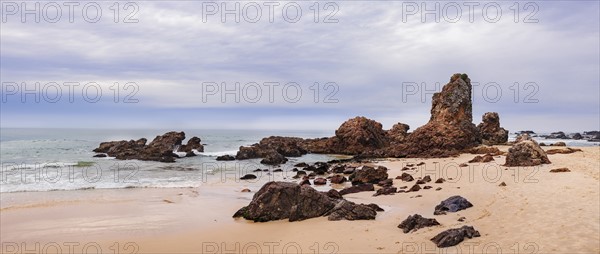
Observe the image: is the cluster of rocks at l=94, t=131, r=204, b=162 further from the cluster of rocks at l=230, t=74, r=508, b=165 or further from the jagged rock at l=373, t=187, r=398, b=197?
the jagged rock at l=373, t=187, r=398, b=197

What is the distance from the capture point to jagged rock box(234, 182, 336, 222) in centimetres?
1322

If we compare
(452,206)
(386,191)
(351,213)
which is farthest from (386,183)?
(351,213)

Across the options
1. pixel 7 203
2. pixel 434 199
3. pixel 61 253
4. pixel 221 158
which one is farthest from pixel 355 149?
pixel 61 253

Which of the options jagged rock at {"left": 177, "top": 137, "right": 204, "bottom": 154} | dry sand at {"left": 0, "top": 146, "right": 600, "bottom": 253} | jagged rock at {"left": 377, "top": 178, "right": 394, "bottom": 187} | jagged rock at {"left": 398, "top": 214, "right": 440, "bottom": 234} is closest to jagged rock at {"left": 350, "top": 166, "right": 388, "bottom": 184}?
jagged rock at {"left": 377, "top": 178, "right": 394, "bottom": 187}

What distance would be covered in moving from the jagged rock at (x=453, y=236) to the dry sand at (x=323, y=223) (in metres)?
0.19

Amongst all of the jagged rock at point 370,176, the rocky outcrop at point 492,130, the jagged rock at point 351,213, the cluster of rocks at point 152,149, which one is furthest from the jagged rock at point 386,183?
the rocky outcrop at point 492,130

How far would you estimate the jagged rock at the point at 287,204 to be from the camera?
1322cm

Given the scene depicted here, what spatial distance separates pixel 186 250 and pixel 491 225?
8.23m

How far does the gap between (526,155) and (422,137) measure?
18.7m

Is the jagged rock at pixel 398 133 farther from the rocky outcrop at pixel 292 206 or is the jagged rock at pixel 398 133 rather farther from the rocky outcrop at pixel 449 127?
the rocky outcrop at pixel 292 206

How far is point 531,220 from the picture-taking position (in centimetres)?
1084

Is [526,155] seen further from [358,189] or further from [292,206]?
[292,206]

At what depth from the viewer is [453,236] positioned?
372 inches

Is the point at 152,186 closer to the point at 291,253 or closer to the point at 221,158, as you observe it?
the point at 291,253
